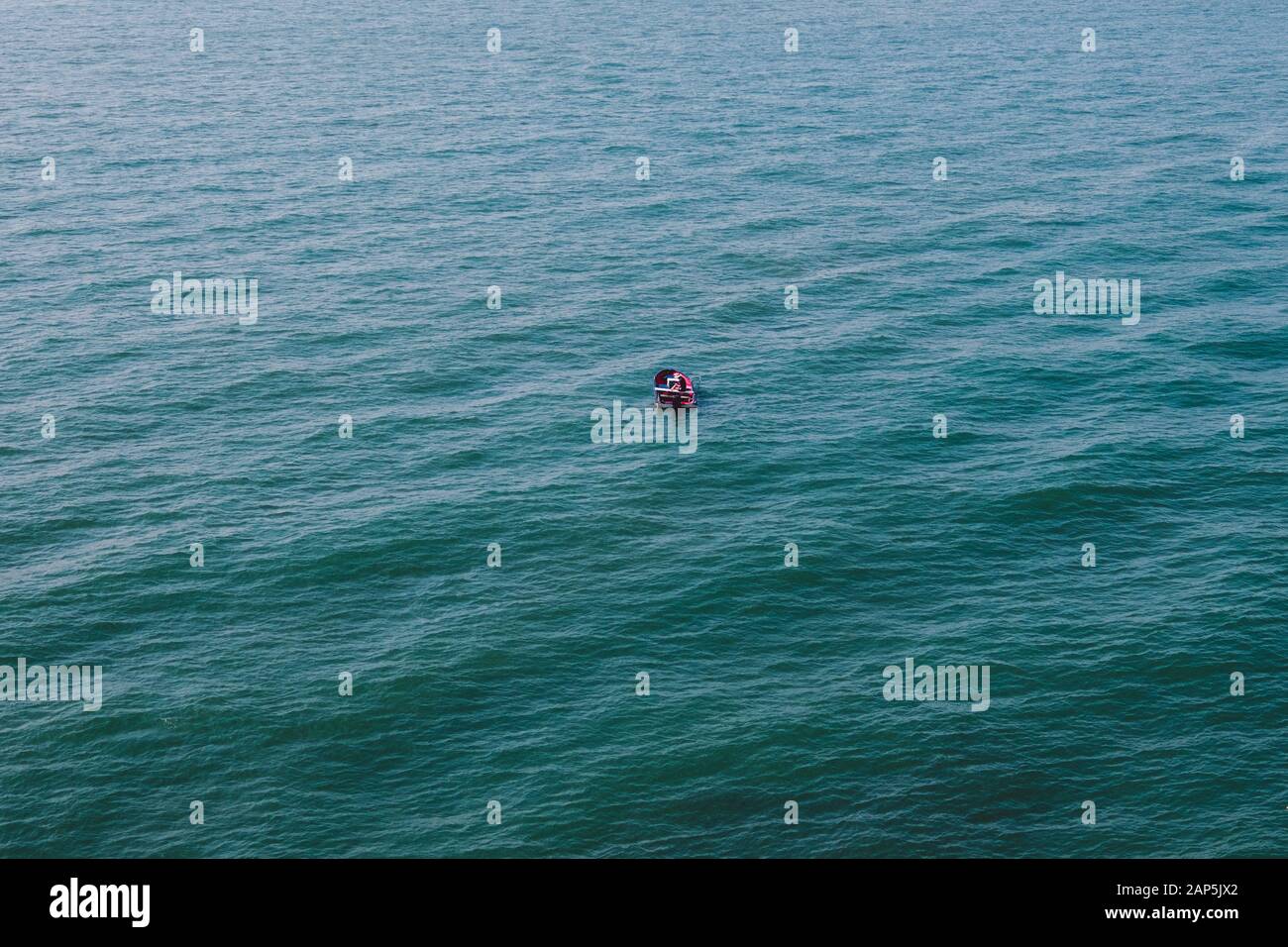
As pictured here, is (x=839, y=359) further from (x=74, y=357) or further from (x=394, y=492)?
(x=74, y=357)

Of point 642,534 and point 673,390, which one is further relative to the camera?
point 673,390

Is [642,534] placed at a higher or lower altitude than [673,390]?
lower

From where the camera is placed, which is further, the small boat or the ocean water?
the small boat

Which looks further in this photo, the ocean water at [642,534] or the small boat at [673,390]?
the small boat at [673,390]

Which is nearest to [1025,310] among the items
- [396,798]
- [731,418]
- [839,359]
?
[839,359]
